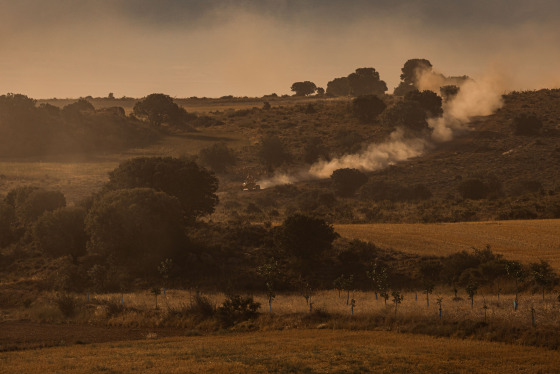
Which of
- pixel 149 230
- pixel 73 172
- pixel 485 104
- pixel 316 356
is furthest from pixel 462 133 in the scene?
pixel 316 356

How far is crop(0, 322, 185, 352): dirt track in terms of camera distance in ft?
131

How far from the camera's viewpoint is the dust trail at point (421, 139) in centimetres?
12100

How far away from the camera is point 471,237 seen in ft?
224

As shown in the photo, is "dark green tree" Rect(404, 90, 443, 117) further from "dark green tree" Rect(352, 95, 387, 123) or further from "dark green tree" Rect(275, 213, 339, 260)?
"dark green tree" Rect(275, 213, 339, 260)

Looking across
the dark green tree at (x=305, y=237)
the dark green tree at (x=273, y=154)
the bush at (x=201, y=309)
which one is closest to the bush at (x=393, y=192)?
the dark green tree at (x=273, y=154)

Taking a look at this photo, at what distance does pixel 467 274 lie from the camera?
53.8m

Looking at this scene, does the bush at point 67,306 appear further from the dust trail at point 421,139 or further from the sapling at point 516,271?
the dust trail at point 421,139

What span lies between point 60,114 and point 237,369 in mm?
144423

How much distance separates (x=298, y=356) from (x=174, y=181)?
47.9 metres


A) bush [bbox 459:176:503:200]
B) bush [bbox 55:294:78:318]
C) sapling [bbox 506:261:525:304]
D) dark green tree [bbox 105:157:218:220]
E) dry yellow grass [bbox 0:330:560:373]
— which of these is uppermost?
dark green tree [bbox 105:157:218:220]

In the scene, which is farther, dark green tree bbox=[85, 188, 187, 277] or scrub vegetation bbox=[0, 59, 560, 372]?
dark green tree bbox=[85, 188, 187, 277]

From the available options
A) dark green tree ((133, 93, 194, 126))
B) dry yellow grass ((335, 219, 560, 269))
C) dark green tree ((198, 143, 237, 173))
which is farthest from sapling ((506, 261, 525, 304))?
dark green tree ((133, 93, 194, 126))

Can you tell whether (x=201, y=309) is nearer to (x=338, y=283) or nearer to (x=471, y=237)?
(x=338, y=283)

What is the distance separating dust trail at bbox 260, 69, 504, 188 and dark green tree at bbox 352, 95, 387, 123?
52.2ft
